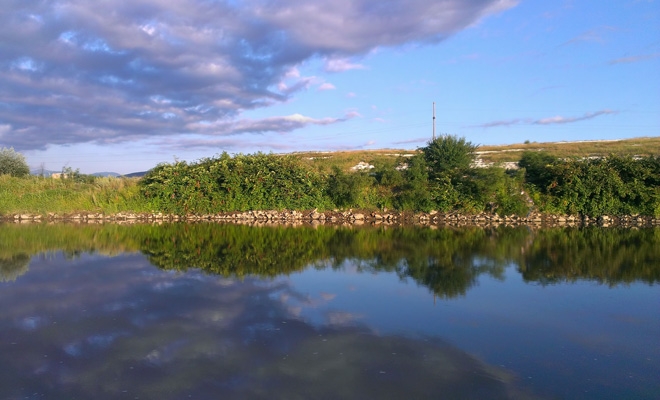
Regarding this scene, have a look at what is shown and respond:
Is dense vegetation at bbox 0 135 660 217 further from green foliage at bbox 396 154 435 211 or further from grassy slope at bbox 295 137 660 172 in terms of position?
grassy slope at bbox 295 137 660 172

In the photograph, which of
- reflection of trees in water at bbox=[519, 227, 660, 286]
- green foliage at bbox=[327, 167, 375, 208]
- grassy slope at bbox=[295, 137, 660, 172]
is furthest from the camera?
grassy slope at bbox=[295, 137, 660, 172]

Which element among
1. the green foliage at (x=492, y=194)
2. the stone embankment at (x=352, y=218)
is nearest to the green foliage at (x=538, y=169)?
the green foliage at (x=492, y=194)

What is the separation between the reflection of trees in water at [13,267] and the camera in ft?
38.8

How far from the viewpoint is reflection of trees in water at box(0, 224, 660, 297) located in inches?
476

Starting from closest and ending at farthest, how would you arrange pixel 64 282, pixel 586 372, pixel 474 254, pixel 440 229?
pixel 586 372 < pixel 64 282 < pixel 474 254 < pixel 440 229

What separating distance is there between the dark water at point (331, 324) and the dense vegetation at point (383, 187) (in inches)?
499

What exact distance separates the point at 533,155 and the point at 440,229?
39.4 feet

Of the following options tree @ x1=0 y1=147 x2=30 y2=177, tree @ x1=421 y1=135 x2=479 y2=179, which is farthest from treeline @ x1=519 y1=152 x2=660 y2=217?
tree @ x1=0 y1=147 x2=30 y2=177

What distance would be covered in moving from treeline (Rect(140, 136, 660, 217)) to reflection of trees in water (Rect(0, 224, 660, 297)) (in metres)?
4.99

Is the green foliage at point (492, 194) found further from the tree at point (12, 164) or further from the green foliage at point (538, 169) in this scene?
the tree at point (12, 164)

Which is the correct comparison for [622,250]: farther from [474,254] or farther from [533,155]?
[533,155]

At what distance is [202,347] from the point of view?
667 centimetres

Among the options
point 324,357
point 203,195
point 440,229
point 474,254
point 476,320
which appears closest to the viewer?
point 324,357

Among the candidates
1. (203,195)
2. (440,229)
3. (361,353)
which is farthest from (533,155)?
(361,353)
